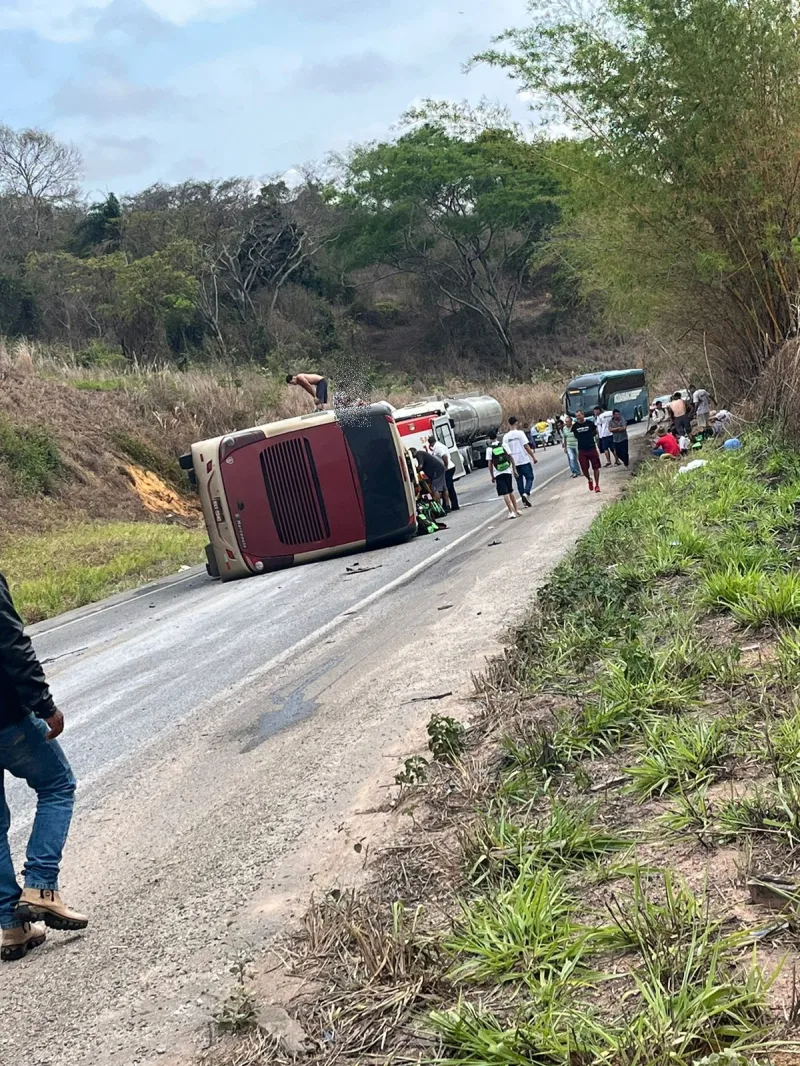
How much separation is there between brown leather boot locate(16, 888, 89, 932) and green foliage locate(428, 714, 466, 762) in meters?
1.89

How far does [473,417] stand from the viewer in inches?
1553

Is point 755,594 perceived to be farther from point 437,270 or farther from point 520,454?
point 437,270

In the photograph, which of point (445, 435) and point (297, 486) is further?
point (445, 435)

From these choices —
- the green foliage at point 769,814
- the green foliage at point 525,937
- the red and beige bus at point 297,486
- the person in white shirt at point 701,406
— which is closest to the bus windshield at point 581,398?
the person in white shirt at point 701,406

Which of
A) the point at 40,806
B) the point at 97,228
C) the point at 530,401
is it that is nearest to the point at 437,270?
the point at 530,401

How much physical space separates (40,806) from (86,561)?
16.6 metres

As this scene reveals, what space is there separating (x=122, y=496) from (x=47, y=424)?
3.46m

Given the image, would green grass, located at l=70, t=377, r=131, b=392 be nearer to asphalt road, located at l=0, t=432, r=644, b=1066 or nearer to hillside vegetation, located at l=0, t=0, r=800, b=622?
hillside vegetation, located at l=0, t=0, r=800, b=622

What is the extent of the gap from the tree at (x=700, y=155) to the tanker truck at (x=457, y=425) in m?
9.84

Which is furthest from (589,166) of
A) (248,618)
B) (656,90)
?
(248,618)

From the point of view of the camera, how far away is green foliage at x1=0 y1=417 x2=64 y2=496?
26844 mm

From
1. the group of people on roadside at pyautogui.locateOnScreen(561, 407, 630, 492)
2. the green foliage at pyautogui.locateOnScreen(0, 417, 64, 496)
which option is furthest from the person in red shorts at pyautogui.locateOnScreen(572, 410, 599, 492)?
the green foliage at pyautogui.locateOnScreen(0, 417, 64, 496)

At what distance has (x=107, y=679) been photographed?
1012 cm

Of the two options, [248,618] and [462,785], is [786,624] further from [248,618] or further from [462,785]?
[248,618]
